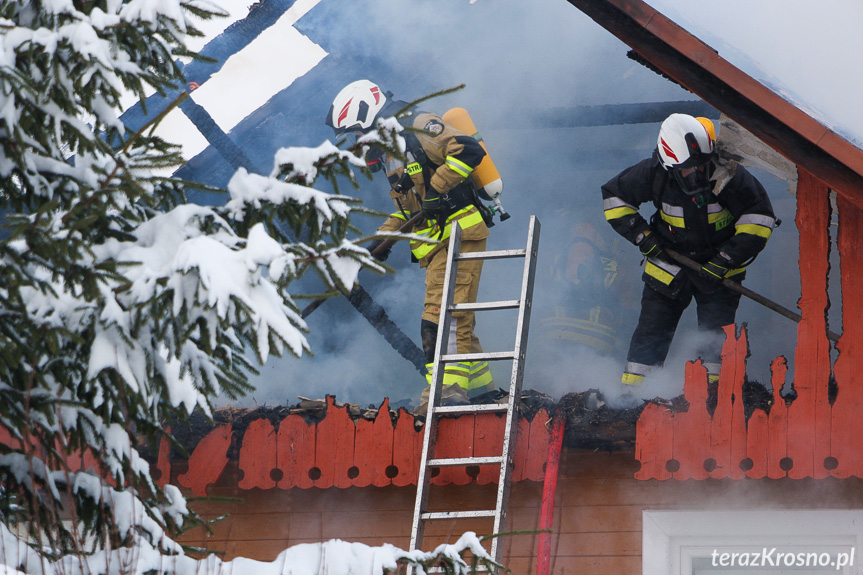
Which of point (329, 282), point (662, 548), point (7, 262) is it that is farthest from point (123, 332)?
point (662, 548)

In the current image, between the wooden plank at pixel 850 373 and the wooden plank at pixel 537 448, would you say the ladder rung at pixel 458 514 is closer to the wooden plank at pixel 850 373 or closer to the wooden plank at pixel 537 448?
the wooden plank at pixel 537 448

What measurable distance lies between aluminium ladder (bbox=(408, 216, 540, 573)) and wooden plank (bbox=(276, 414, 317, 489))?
26.6 inches

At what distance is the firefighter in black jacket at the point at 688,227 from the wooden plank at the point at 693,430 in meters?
0.73

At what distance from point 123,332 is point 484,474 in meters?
2.95

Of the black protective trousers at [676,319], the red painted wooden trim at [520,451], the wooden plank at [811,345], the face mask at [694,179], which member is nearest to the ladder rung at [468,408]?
the red painted wooden trim at [520,451]

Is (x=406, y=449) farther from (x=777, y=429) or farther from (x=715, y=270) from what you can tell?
(x=715, y=270)

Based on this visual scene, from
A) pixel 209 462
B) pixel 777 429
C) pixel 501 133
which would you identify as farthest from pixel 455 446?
pixel 501 133

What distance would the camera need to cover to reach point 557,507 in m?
5.59

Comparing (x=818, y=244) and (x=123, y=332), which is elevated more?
(x=818, y=244)

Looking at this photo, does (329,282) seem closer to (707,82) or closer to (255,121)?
(707,82)

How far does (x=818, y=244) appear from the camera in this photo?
5301 mm

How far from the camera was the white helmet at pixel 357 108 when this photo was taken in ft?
22.6

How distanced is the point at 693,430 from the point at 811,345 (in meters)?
0.75

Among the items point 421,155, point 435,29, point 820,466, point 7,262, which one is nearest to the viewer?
point 7,262
